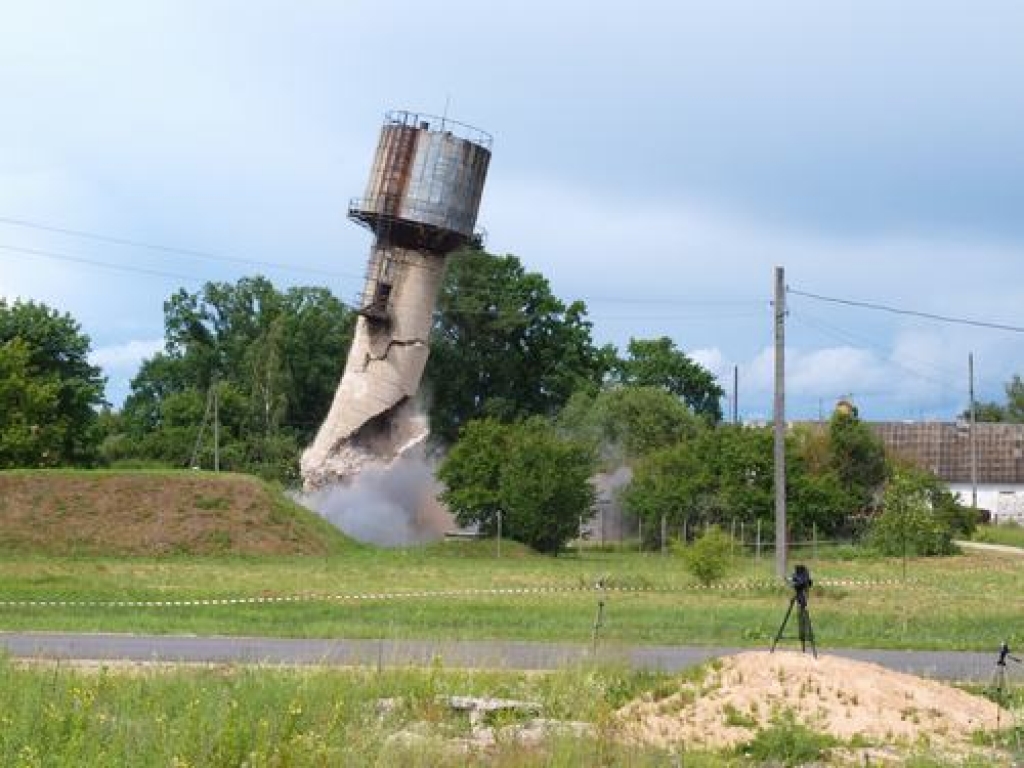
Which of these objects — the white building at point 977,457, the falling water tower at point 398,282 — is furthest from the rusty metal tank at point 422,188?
the white building at point 977,457

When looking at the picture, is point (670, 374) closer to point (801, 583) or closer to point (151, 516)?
point (151, 516)

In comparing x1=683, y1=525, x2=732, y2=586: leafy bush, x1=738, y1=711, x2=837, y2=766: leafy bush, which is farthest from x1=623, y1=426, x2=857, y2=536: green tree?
x1=738, y1=711, x2=837, y2=766: leafy bush

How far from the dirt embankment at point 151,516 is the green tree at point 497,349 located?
33.7 metres

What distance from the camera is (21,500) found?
50.4 meters

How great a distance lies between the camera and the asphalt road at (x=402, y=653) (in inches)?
612

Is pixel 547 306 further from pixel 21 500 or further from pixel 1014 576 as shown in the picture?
pixel 1014 576

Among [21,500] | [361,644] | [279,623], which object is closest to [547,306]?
[21,500]

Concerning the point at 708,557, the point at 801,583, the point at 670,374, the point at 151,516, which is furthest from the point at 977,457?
the point at 801,583

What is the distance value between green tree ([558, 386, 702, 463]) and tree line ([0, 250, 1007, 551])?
11cm

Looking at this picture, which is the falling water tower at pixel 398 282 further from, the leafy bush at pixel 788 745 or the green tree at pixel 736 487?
the leafy bush at pixel 788 745

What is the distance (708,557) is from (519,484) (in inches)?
912

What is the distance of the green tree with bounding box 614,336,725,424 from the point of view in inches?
4038

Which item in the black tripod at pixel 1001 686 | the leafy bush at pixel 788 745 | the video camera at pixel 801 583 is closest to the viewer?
the leafy bush at pixel 788 745

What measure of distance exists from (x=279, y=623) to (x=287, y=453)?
203ft
